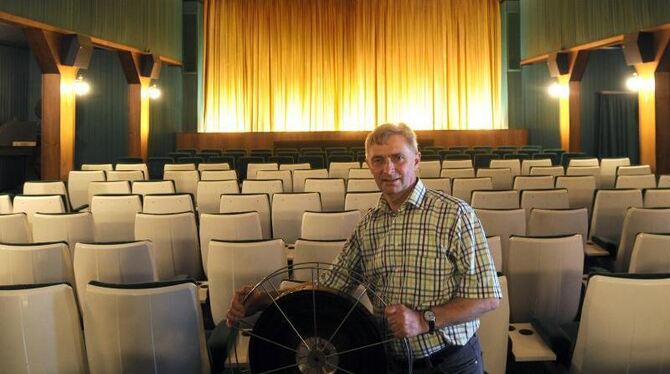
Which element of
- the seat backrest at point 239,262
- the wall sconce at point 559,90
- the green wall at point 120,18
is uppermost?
the green wall at point 120,18

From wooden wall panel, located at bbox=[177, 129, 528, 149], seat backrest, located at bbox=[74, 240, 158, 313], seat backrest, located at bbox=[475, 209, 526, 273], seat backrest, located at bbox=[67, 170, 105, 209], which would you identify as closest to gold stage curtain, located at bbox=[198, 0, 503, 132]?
wooden wall panel, located at bbox=[177, 129, 528, 149]

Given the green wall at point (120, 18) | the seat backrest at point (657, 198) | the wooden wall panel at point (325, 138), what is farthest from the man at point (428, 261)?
the wooden wall panel at point (325, 138)

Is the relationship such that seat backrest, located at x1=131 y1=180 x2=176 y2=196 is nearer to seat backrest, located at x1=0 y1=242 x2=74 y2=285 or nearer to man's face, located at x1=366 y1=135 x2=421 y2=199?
seat backrest, located at x1=0 y1=242 x2=74 y2=285

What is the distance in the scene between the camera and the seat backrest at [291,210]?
17.0 feet

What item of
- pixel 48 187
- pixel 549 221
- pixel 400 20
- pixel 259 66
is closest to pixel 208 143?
pixel 259 66

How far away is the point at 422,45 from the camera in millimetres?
16781

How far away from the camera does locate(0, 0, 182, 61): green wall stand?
951 centimetres

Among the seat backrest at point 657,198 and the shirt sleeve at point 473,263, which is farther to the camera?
the seat backrest at point 657,198

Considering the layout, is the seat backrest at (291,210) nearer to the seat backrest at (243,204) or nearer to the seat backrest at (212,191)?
the seat backrest at (243,204)

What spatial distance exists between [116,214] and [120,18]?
852cm

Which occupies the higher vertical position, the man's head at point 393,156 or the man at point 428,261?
the man's head at point 393,156

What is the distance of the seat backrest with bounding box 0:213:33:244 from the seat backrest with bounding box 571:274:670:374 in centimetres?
415

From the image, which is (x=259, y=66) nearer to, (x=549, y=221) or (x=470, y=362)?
(x=549, y=221)

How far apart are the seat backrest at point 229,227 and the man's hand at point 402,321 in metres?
2.73
